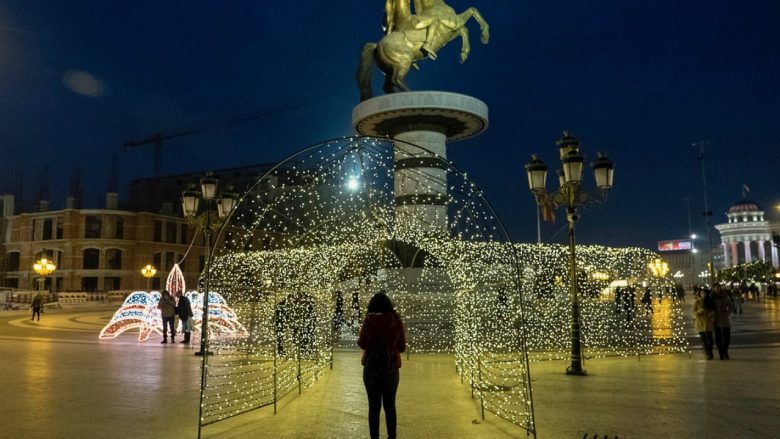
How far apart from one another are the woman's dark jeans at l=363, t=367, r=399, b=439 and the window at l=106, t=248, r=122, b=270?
5698cm

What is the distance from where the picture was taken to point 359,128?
94.1 feet

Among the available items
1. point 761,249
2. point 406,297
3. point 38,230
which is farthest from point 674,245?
point 406,297

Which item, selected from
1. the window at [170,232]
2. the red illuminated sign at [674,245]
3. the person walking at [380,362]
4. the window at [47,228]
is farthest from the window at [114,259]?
the red illuminated sign at [674,245]

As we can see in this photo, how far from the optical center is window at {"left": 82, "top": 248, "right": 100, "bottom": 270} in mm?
56469

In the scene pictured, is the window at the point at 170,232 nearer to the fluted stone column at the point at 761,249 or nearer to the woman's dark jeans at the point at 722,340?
the woman's dark jeans at the point at 722,340

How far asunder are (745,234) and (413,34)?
12669 centimetres

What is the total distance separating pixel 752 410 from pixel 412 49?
22697 millimetres

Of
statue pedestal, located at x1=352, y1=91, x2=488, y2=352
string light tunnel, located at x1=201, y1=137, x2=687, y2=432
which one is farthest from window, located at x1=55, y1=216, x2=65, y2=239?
statue pedestal, located at x1=352, y1=91, x2=488, y2=352

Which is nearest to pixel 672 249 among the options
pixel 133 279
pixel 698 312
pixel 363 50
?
pixel 133 279

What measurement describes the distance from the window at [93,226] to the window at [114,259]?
195 centimetres

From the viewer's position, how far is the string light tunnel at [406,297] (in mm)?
9305

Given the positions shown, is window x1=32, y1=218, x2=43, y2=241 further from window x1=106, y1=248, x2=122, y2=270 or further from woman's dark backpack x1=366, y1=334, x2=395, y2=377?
woman's dark backpack x1=366, y1=334, x2=395, y2=377

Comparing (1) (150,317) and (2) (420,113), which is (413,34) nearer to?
(2) (420,113)

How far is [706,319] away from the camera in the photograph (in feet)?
44.0
